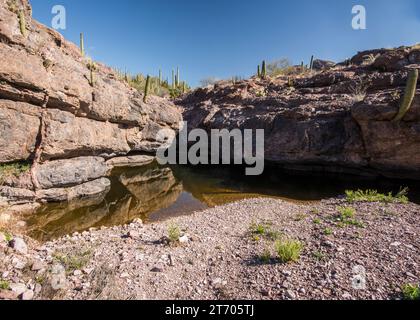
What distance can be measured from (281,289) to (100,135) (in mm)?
11162

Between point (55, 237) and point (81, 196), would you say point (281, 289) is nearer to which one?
point (55, 237)

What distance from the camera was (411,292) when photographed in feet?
10.8

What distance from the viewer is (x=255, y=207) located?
8516 millimetres

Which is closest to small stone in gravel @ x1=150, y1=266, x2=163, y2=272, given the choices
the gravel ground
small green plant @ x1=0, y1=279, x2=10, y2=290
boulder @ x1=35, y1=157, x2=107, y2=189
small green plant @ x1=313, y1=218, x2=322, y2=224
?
the gravel ground

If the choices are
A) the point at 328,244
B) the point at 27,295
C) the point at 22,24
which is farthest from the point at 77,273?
the point at 22,24

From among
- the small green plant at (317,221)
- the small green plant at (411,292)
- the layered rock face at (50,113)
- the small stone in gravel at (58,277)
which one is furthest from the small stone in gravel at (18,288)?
the small green plant at (317,221)

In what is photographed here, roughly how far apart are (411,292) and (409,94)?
9258mm

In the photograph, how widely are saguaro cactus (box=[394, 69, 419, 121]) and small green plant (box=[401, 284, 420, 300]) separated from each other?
8959 millimetres

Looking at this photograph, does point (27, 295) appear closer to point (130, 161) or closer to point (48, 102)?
point (48, 102)

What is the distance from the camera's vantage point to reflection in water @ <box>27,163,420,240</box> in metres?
7.83

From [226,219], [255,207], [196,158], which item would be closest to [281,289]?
[226,219]

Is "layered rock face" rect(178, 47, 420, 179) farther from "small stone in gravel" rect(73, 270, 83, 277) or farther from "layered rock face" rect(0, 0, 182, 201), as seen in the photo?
"small stone in gravel" rect(73, 270, 83, 277)

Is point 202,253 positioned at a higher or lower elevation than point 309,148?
lower
